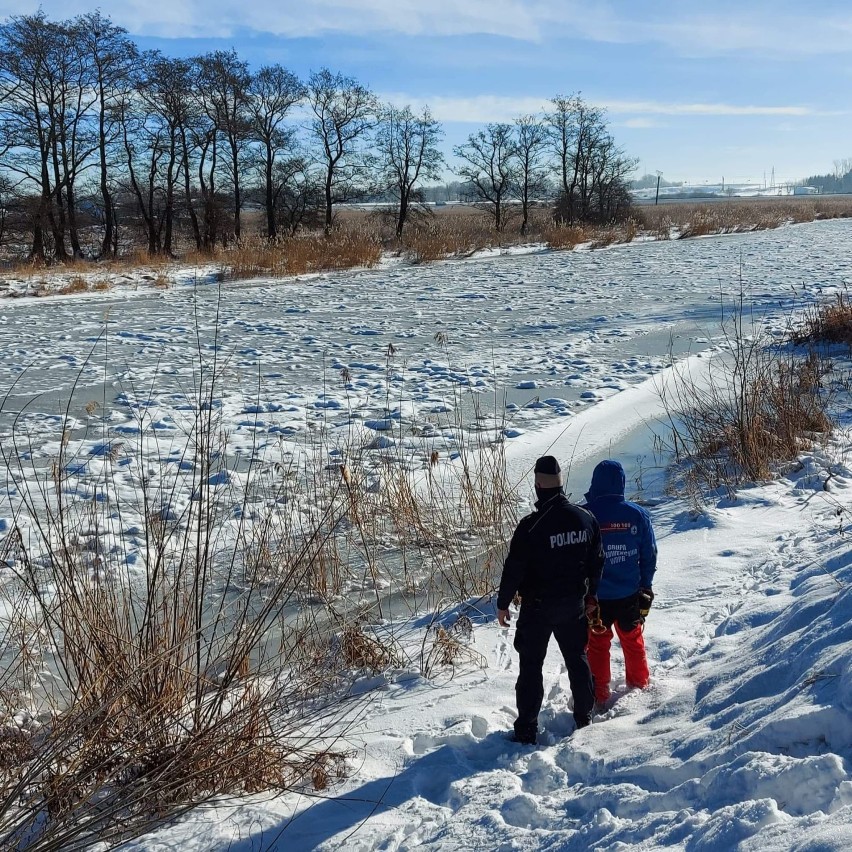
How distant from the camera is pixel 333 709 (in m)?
3.48

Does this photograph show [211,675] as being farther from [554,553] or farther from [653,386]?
[653,386]

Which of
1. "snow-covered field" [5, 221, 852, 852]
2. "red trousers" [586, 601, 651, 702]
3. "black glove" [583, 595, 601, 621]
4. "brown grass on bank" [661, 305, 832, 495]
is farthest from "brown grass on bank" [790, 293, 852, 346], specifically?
"black glove" [583, 595, 601, 621]

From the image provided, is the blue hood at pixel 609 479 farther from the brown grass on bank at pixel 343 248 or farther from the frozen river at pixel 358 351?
the brown grass on bank at pixel 343 248

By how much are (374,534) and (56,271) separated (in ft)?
59.6

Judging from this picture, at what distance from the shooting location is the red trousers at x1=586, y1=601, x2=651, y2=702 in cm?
346

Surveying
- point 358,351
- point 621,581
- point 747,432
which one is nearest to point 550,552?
point 621,581

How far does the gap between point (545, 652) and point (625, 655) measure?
20.6 inches

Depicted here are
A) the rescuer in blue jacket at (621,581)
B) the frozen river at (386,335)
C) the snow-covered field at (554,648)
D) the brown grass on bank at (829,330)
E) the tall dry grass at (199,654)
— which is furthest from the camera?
the brown grass on bank at (829,330)

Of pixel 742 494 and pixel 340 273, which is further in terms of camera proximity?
pixel 340 273

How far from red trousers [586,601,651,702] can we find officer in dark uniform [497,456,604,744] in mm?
265

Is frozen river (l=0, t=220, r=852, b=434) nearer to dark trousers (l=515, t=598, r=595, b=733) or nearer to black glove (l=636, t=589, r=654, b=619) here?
dark trousers (l=515, t=598, r=595, b=733)

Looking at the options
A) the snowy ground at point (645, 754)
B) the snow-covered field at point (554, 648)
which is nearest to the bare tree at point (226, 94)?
the snow-covered field at point (554, 648)

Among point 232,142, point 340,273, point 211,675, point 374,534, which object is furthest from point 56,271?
point 211,675

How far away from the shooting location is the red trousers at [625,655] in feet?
11.4
